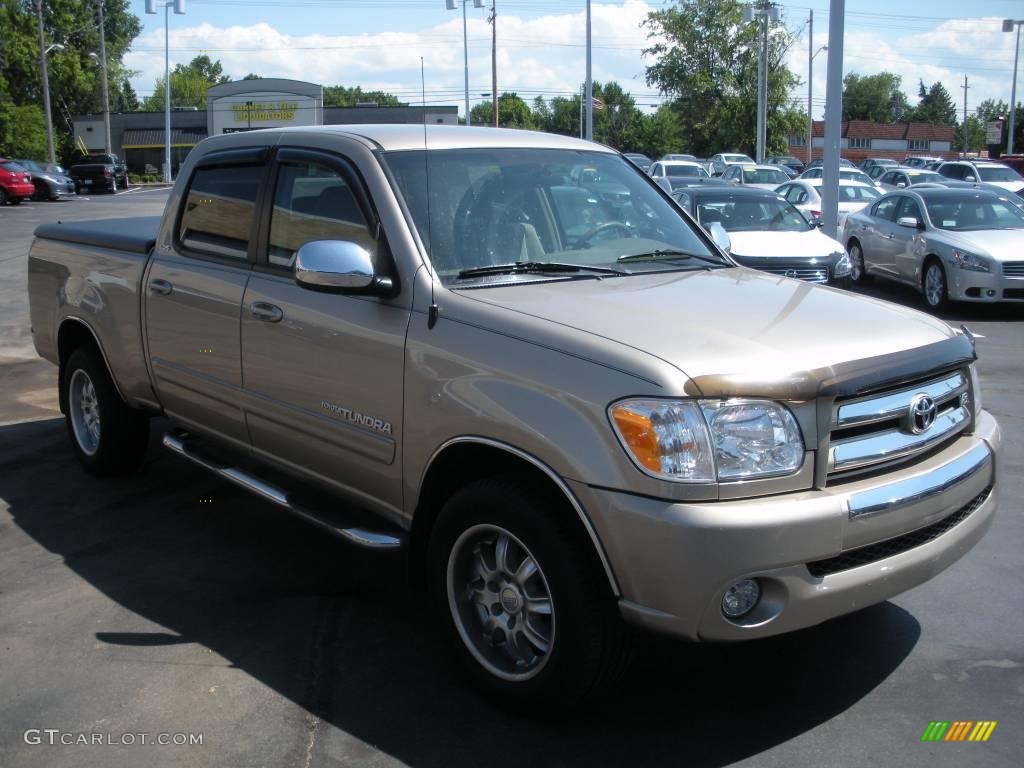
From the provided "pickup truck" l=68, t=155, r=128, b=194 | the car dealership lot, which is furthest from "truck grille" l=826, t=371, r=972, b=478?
"pickup truck" l=68, t=155, r=128, b=194

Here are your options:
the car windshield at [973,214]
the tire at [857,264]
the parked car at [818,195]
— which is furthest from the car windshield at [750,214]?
the parked car at [818,195]

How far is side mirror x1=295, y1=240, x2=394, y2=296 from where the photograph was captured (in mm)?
3926

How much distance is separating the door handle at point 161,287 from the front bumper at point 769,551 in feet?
9.59

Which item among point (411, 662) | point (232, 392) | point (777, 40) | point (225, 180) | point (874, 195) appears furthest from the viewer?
point (777, 40)

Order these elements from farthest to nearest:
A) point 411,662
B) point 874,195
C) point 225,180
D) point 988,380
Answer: point 874,195, point 988,380, point 225,180, point 411,662

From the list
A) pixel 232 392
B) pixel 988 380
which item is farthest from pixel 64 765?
pixel 988 380

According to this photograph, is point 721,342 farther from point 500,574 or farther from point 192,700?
point 192,700

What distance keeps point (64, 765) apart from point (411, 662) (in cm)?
123

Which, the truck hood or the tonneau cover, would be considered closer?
the truck hood

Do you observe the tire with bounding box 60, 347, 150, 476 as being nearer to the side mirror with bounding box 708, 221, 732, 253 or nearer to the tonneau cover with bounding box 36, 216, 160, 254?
the tonneau cover with bounding box 36, 216, 160, 254

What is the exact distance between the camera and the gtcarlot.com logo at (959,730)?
11.4 feet

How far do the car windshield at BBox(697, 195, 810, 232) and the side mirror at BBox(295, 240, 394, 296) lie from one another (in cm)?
1003

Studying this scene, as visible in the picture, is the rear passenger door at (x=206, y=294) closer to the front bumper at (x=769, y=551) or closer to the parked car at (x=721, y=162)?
the front bumper at (x=769, y=551)

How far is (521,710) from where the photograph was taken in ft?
11.8
